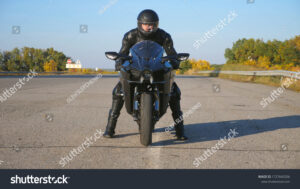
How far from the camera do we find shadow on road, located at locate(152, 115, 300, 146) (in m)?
5.43

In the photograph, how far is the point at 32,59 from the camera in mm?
130625

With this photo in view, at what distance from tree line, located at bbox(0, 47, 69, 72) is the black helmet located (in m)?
123

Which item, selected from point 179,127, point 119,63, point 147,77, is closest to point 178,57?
point 147,77

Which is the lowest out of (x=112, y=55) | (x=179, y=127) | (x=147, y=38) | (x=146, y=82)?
(x=179, y=127)

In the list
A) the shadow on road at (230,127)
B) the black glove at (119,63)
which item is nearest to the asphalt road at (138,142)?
the shadow on road at (230,127)

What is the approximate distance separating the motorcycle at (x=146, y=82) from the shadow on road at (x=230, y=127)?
25.6 inches

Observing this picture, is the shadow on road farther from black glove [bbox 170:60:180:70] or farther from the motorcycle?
black glove [bbox 170:60:180:70]

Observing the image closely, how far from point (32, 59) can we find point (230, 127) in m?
135

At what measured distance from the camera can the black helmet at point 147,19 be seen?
4.71 meters

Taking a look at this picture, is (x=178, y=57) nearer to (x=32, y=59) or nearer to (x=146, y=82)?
(x=146, y=82)

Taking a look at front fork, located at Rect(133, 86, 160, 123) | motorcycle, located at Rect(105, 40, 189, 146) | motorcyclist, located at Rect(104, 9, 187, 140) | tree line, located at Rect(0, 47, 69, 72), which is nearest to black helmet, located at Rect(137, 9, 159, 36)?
motorcyclist, located at Rect(104, 9, 187, 140)

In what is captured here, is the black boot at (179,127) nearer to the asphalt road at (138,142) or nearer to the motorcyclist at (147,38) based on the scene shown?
the motorcyclist at (147,38)
